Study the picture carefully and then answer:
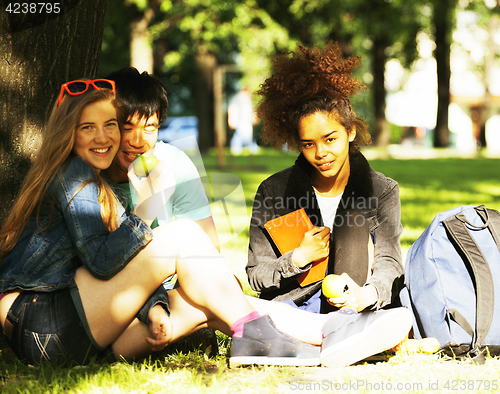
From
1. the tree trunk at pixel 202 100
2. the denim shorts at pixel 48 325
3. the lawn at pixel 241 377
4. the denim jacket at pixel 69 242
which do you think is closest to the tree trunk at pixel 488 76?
the tree trunk at pixel 202 100

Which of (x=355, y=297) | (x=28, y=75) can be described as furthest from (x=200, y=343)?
(x=28, y=75)

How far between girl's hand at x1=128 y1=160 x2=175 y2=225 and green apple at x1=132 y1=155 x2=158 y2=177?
2 cm

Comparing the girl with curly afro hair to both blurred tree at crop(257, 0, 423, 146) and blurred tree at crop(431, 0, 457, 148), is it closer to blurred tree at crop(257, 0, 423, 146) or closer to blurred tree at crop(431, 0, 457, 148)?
blurred tree at crop(257, 0, 423, 146)

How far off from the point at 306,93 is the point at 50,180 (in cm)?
135

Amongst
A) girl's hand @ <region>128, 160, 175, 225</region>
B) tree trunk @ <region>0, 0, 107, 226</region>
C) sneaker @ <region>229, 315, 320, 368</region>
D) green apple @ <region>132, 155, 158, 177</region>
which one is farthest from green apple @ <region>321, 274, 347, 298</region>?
tree trunk @ <region>0, 0, 107, 226</region>

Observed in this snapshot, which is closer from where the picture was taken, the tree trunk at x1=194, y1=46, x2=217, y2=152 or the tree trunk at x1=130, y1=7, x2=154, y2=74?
the tree trunk at x1=130, y1=7, x2=154, y2=74

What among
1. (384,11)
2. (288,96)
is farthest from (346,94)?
(384,11)

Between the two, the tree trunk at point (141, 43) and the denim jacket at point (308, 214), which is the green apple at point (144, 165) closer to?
the denim jacket at point (308, 214)

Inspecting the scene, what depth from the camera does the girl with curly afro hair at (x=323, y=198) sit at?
9.16 ft

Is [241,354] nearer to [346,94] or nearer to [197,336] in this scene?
[197,336]

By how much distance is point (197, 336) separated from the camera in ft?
8.73

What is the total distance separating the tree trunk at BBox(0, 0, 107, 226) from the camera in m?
2.92

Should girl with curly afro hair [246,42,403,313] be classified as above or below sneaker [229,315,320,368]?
above

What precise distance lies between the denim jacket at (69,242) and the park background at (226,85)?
1.27 ft
